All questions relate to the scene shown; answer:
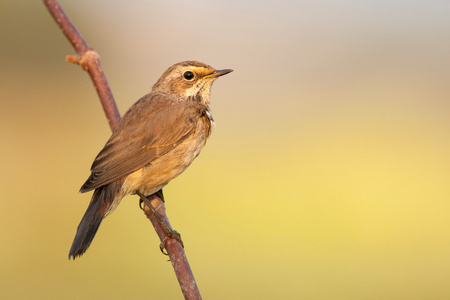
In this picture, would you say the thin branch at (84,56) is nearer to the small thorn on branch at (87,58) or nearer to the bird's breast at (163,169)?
the small thorn on branch at (87,58)

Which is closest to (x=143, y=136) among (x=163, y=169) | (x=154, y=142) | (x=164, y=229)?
(x=154, y=142)

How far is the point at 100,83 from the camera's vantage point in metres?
3.93

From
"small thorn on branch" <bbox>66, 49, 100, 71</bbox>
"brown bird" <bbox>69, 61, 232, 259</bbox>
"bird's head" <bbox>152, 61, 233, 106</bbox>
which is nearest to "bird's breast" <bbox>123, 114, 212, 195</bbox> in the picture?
"brown bird" <bbox>69, 61, 232, 259</bbox>

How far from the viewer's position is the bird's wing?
4.35m

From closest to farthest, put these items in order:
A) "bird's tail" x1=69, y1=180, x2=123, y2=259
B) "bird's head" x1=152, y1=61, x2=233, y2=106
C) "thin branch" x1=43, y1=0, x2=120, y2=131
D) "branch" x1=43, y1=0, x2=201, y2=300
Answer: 1. "branch" x1=43, y1=0, x2=201, y2=300
2. "thin branch" x1=43, y1=0, x2=120, y2=131
3. "bird's tail" x1=69, y1=180, x2=123, y2=259
4. "bird's head" x1=152, y1=61, x2=233, y2=106

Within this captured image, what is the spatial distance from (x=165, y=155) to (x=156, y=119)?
1.03 ft

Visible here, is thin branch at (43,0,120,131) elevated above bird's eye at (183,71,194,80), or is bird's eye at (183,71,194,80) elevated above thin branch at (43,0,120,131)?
bird's eye at (183,71,194,80)

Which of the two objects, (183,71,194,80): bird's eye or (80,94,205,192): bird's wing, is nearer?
(80,94,205,192): bird's wing

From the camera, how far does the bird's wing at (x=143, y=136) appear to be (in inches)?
171

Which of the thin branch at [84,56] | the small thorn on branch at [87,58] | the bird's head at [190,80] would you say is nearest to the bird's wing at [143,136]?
the bird's head at [190,80]

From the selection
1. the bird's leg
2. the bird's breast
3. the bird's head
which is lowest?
the bird's leg

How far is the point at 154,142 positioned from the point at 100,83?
832 millimetres

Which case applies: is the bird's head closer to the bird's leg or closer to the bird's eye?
the bird's eye

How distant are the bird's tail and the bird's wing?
0.12 metres
